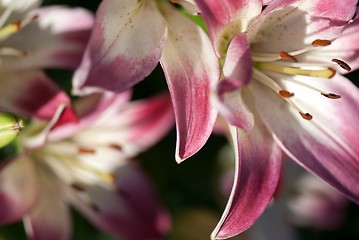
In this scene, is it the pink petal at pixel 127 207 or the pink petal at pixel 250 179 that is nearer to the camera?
the pink petal at pixel 250 179

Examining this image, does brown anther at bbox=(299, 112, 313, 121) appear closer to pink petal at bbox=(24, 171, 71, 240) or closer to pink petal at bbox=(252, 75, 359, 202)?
pink petal at bbox=(252, 75, 359, 202)

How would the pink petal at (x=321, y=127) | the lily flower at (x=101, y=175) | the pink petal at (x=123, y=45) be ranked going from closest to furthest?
the pink petal at (x=123, y=45) → the pink petal at (x=321, y=127) → the lily flower at (x=101, y=175)

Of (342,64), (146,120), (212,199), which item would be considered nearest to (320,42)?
(342,64)

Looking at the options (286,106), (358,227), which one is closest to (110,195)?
(286,106)

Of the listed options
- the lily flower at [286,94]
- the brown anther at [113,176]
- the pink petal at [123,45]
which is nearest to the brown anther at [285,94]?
the lily flower at [286,94]

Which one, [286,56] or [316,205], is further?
[316,205]

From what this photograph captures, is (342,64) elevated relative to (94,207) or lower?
elevated

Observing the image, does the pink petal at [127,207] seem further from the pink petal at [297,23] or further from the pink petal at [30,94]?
the pink petal at [297,23]

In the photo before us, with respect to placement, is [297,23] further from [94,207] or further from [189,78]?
[94,207]
